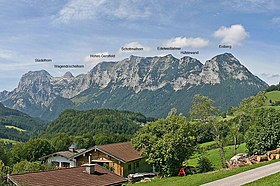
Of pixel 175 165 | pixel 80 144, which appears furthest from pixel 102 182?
pixel 80 144

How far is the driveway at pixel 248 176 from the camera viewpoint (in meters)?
23.8

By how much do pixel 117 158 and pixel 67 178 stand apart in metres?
20.5

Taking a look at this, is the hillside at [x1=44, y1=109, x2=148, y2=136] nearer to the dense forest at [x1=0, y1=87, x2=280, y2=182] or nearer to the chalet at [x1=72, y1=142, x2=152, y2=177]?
the chalet at [x1=72, y1=142, x2=152, y2=177]

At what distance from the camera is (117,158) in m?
48.6

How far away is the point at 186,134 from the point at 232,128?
355 inches

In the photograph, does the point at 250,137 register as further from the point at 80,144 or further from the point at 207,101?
the point at 80,144

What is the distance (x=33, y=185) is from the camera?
25.2 m

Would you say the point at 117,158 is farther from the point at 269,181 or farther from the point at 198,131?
the point at 269,181

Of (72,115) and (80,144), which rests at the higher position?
(72,115)

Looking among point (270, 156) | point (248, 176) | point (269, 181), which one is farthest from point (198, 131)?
point (269, 181)

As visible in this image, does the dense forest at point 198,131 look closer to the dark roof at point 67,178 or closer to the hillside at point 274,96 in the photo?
the dark roof at point 67,178

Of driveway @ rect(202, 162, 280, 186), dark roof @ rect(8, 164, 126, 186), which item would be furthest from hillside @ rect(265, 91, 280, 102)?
dark roof @ rect(8, 164, 126, 186)

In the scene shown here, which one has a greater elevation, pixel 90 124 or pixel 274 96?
pixel 274 96

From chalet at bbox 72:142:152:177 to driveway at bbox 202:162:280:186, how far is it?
23.2 meters
